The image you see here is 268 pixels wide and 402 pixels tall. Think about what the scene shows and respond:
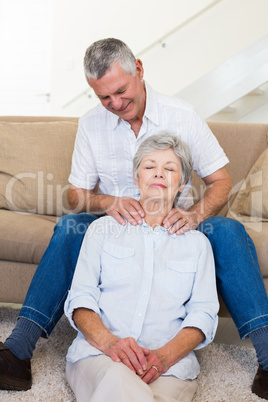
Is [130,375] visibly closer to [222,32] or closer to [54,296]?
[54,296]

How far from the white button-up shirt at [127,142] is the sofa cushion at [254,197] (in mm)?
466

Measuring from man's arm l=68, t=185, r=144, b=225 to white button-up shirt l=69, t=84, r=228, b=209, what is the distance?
5 cm

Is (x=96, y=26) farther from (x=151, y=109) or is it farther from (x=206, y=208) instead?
(x=206, y=208)

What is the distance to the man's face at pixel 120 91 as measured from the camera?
5.76 ft

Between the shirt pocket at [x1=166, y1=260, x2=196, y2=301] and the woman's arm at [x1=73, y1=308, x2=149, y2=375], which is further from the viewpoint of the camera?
the shirt pocket at [x1=166, y1=260, x2=196, y2=301]

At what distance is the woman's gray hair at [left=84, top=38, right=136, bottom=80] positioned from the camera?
5.74 ft

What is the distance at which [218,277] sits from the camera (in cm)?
164

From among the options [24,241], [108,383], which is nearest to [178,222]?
[108,383]

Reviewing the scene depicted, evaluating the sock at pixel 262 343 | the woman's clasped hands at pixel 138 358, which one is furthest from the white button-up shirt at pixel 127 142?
the woman's clasped hands at pixel 138 358

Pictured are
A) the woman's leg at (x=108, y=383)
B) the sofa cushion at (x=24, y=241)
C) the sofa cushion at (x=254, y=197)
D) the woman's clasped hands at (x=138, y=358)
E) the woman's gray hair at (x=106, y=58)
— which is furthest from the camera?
the sofa cushion at (x=254, y=197)

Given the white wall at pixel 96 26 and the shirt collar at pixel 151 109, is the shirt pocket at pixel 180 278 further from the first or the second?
the white wall at pixel 96 26

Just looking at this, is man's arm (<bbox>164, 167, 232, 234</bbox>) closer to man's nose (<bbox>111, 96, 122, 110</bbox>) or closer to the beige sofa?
man's nose (<bbox>111, 96, 122, 110</bbox>)

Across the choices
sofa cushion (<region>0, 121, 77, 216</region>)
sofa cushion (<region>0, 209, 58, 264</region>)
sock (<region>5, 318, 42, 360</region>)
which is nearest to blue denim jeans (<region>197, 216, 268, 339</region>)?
sock (<region>5, 318, 42, 360</region>)

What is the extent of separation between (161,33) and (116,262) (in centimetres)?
397
